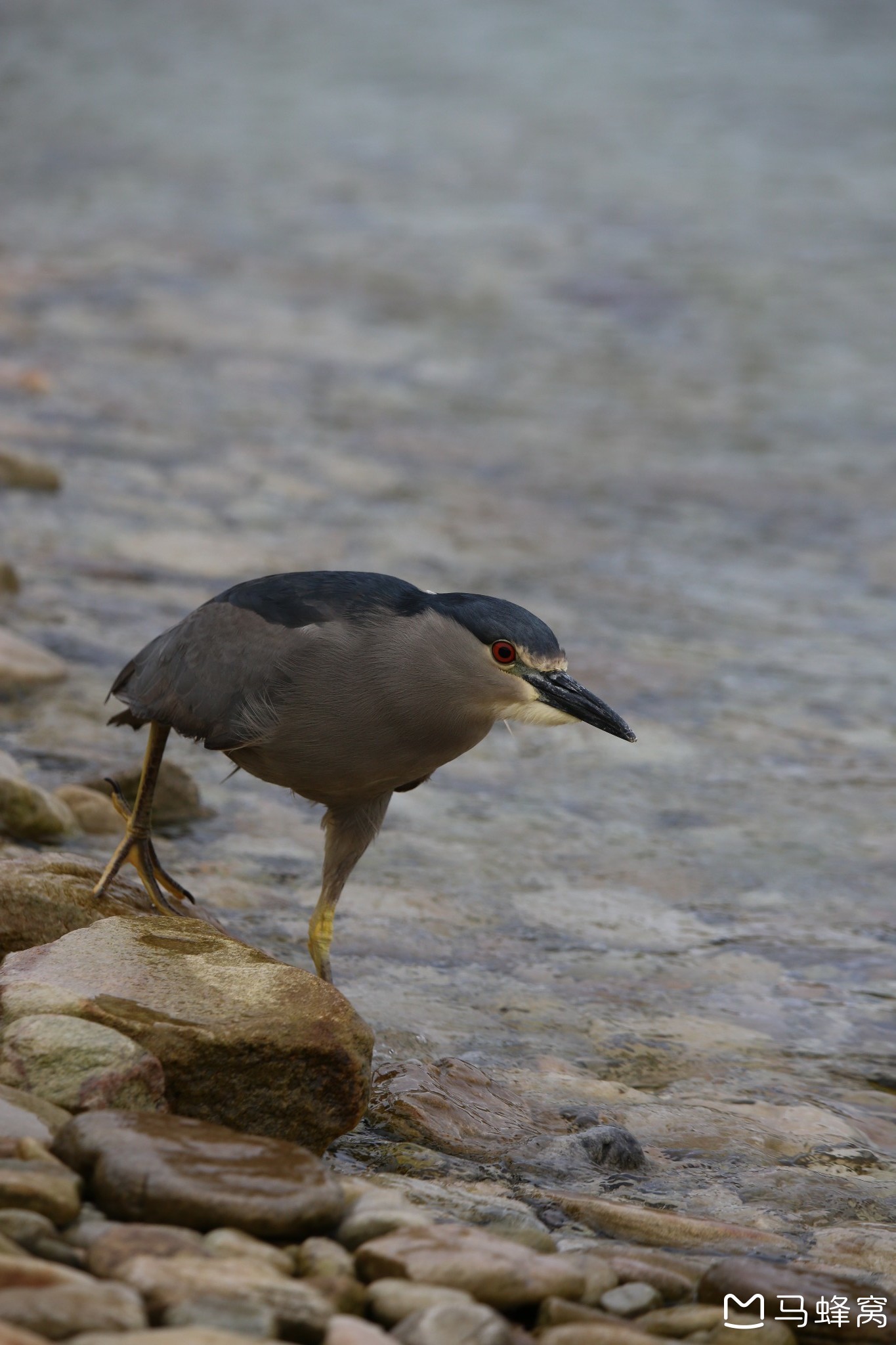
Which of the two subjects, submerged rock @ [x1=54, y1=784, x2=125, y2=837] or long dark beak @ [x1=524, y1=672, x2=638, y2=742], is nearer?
long dark beak @ [x1=524, y1=672, x2=638, y2=742]

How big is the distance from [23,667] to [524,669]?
2.53 meters

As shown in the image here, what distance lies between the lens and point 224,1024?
10.1 feet

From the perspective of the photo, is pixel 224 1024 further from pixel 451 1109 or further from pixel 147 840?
pixel 147 840

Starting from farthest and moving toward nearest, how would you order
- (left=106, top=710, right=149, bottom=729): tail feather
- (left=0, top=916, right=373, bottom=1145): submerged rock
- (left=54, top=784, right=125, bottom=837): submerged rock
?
(left=54, top=784, right=125, bottom=837): submerged rock → (left=106, top=710, right=149, bottom=729): tail feather → (left=0, top=916, right=373, bottom=1145): submerged rock

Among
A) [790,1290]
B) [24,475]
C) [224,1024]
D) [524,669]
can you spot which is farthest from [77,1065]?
[24,475]

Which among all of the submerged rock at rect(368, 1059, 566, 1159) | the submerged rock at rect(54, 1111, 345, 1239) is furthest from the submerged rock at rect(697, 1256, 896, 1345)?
the submerged rock at rect(368, 1059, 566, 1159)

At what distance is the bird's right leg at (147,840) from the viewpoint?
4.03m

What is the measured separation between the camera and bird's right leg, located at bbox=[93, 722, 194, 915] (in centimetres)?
403

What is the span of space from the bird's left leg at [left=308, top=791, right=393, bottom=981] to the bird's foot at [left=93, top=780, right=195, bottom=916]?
35cm

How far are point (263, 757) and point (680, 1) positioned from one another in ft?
76.0

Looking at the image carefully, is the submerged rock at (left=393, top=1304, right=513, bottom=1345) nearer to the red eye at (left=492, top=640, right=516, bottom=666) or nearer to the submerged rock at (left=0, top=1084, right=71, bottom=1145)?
the submerged rock at (left=0, top=1084, right=71, bottom=1145)

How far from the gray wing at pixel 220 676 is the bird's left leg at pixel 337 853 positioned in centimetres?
31

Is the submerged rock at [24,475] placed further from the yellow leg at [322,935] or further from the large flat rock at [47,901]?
the yellow leg at [322,935]

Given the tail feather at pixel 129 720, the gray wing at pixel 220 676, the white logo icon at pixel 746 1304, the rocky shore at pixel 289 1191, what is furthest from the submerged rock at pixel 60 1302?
the tail feather at pixel 129 720
